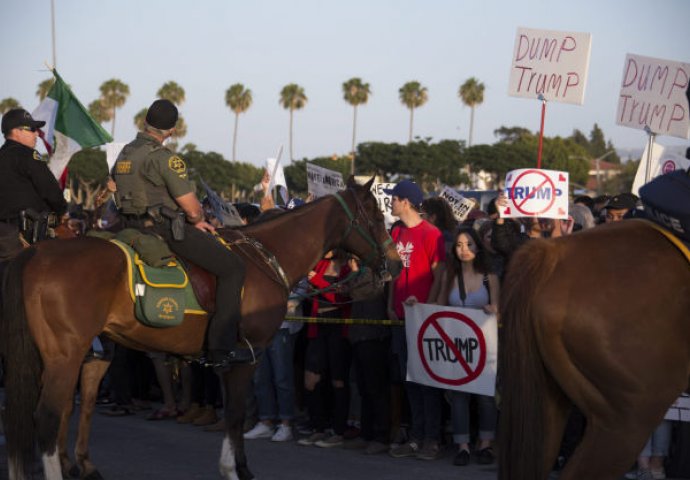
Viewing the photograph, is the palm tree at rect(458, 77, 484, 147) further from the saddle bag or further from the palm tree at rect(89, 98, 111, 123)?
the saddle bag

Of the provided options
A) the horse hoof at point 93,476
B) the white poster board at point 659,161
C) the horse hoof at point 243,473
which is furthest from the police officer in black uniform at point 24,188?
the white poster board at point 659,161

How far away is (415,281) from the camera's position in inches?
427

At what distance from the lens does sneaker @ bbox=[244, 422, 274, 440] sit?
11.8 metres

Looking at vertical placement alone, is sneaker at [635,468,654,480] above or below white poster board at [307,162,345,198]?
below

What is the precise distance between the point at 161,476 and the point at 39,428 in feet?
6.07

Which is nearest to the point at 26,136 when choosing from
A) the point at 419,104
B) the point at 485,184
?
the point at 485,184

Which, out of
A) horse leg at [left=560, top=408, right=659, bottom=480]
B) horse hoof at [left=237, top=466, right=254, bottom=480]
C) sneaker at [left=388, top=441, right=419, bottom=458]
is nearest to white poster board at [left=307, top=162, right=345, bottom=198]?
sneaker at [left=388, top=441, right=419, bottom=458]

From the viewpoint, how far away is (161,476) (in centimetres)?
954

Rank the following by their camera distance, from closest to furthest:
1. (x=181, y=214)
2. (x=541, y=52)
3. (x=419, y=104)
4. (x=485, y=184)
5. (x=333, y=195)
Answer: (x=181, y=214) → (x=333, y=195) → (x=541, y=52) → (x=485, y=184) → (x=419, y=104)

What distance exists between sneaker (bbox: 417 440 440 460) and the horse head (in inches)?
73.2

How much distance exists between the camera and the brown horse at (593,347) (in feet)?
18.0

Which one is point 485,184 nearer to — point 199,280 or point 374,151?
point 374,151

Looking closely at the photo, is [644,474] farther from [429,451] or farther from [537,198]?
[537,198]

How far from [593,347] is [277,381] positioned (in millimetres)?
6741
